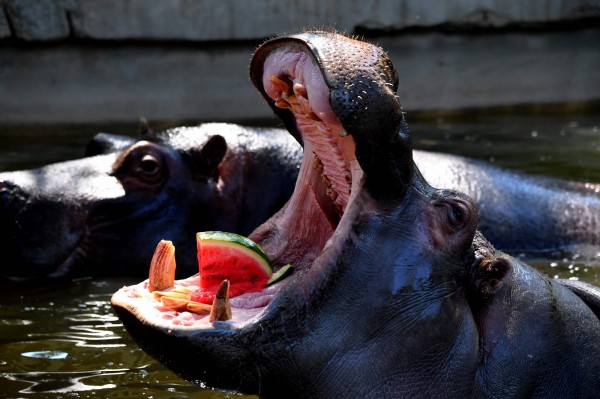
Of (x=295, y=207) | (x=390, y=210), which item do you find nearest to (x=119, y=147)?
(x=295, y=207)

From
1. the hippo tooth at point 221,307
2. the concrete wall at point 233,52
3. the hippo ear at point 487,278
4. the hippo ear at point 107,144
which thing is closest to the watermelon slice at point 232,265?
the hippo tooth at point 221,307

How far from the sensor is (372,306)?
9.23 ft

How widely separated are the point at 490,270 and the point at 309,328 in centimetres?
53

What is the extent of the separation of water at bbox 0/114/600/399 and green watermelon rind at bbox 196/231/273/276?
78 cm

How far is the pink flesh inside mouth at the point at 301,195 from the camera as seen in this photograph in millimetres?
2791

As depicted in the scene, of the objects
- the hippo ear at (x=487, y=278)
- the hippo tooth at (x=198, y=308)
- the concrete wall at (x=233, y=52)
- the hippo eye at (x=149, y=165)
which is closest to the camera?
the hippo tooth at (x=198, y=308)

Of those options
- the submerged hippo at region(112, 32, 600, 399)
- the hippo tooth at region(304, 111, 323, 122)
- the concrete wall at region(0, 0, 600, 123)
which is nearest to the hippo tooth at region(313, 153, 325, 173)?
the submerged hippo at region(112, 32, 600, 399)

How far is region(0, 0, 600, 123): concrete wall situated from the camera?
1012 centimetres

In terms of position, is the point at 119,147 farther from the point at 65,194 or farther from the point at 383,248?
the point at 383,248

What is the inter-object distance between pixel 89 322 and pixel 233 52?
631 centimetres

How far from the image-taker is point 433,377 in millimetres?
2814

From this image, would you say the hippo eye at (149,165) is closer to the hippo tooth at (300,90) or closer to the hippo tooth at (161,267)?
the hippo tooth at (161,267)

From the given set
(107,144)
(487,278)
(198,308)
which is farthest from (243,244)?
(107,144)

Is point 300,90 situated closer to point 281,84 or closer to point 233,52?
point 281,84
